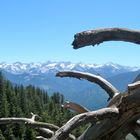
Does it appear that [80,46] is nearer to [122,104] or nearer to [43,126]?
[122,104]

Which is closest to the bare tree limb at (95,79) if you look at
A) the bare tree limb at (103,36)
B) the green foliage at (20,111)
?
the bare tree limb at (103,36)

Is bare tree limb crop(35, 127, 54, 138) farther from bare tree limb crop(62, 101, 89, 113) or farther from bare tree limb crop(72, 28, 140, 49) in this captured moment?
bare tree limb crop(72, 28, 140, 49)

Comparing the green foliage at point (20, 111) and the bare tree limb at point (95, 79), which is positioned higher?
the bare tree limb at point (95, 79)

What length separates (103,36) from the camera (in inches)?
153

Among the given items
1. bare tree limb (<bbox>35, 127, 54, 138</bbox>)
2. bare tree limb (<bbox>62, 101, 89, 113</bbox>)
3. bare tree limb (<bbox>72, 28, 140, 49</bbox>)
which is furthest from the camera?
bare tree limb (<bbox>35, 127, 54, 138</bbox>)

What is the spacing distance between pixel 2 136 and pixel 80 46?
11423 centimetres

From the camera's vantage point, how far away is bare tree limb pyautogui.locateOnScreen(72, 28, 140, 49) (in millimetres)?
3816

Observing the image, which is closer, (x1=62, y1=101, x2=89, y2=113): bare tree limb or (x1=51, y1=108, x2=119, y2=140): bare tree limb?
(x1=51, y1=108, x2=119, y2=140): bare tree limb

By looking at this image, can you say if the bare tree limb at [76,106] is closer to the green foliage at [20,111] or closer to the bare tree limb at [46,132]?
the bare tree limb at [46,132]

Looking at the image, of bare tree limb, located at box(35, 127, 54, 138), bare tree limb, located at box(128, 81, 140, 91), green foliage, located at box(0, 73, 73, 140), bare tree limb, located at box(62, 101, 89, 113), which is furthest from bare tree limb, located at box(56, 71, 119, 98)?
green foliage, located at box(0, 73, 73, 140)

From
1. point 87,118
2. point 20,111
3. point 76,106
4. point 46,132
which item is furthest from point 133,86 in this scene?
point 20,111

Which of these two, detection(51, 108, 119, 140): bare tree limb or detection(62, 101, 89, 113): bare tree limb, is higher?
detection(51, 108, 119, 140): bare tree limb

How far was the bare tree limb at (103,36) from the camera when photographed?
12.5ft

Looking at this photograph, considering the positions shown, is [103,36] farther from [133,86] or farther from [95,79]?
[95,79]
